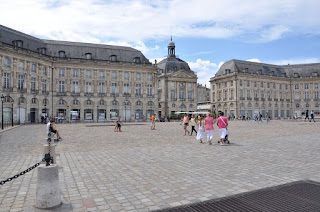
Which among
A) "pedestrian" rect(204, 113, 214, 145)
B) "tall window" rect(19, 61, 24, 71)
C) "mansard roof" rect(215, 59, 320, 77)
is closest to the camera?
"pedestrian" rect(204, 113, 214, 145)

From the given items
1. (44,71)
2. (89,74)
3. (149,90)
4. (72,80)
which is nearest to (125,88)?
(149,90)

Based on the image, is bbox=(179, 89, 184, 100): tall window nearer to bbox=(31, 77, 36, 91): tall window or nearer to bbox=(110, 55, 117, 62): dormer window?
bbox=(110, 55, 117, 62): dormer window

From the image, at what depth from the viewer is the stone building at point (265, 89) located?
6462cm

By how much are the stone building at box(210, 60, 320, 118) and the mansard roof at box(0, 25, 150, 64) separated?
84.6 ft

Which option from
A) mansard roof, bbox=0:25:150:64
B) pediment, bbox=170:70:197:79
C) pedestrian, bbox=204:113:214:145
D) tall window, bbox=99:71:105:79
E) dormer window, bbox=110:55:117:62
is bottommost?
pedestrian, bbox=204:113:214:145

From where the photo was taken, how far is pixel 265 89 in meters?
68.2

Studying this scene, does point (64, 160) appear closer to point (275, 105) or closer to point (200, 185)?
point (200, 185)

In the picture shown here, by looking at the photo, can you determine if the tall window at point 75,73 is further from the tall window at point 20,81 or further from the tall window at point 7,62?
the tall window at point 7,62

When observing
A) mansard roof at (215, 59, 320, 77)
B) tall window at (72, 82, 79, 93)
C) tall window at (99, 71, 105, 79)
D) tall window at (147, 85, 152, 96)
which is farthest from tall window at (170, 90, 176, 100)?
tall window at (72, 82, 79, 93)

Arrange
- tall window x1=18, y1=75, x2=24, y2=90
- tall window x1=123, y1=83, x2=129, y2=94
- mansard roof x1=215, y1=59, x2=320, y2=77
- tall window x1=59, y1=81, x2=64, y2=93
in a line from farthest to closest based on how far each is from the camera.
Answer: mansard roof x1=215, y1=59, x2=320, y2=77 → tall window x1=123, y1=83, x2=129, y2=94 → tall window x1=59, y1=81, x2=64, y2=93 → tall window x1=18, y1=75, x2=24, y2=90

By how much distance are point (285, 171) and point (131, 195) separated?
4253 millimetres

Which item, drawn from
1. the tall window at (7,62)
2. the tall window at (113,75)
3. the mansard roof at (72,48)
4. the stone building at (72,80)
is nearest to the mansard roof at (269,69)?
the stone building at (72,80)

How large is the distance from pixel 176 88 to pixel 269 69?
29.1 meters

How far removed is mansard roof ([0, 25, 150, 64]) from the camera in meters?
39.5
